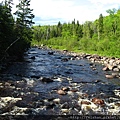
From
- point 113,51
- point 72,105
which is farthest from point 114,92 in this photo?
point 113,51

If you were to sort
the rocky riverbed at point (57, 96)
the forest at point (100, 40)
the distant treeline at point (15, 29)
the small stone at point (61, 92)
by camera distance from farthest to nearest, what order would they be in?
the forest at point (100, 40)
the distant treeline at point (15, 29)
the small stone at point (61, 92)
the rocky riverbed at point (57, 96)

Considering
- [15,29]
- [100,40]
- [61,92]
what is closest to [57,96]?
[61,92]

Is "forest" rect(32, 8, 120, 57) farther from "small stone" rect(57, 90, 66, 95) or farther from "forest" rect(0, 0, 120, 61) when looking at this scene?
"small stone" rect(57, 90, 66, 95)

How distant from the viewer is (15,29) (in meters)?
53.1

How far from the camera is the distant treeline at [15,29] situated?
37806 mm

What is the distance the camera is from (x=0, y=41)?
35656 millimetres

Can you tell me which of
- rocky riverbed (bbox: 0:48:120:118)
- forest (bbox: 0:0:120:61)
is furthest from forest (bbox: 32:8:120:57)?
rocky riverbed (bbox: 0:48:120:118)

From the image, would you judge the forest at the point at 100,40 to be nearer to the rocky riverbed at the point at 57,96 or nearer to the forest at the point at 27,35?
the forest at the point at 27,35

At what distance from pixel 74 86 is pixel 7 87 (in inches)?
285

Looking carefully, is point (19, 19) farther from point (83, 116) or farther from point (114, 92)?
point (83, 116)

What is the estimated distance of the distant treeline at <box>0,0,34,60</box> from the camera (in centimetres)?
3781

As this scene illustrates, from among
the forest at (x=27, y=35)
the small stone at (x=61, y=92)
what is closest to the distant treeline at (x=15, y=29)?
the forest at (x=27, y=35)

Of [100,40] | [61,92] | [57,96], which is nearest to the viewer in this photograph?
[57,96]

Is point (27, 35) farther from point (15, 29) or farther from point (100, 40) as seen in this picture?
point (100, 40)
